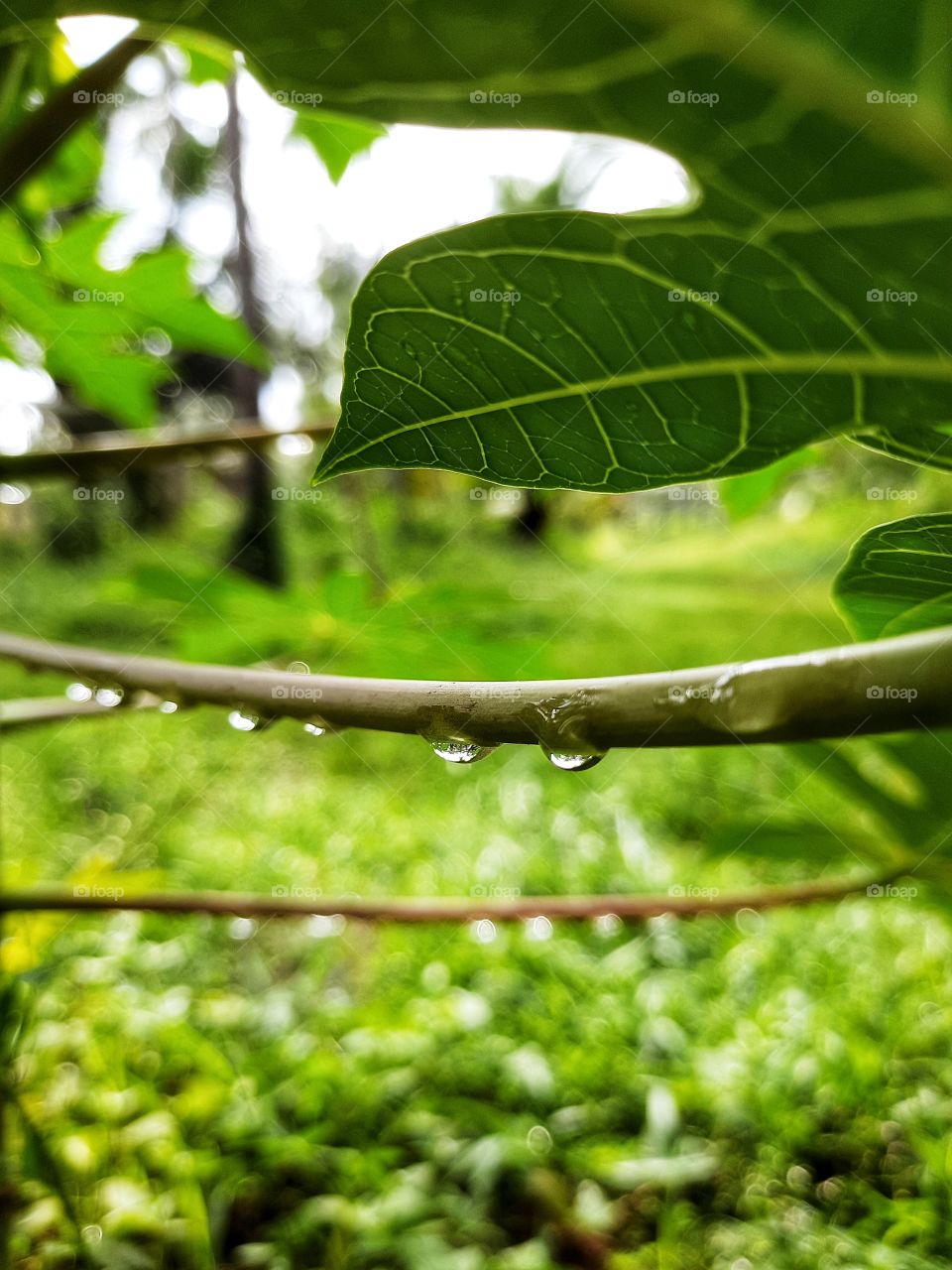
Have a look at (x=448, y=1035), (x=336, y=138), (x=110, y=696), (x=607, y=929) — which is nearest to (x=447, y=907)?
(x=110, y=696)

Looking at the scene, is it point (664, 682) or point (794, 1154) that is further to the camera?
point (794, 1154)

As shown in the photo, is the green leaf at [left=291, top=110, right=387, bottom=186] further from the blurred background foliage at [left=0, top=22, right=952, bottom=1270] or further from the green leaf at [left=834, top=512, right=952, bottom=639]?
the green leaf at [left=834, top=512, right=952, bottom=639]

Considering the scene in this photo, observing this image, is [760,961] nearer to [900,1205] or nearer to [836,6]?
[900,1205]

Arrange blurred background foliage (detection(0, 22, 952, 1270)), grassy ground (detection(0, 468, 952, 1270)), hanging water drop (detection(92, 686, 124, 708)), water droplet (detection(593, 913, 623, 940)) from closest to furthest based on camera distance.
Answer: hanging water drop (detection(92, 686, 124, 708))
blurred background foliage (detection(0, 22, 952, 1270))
grassy ground (detection(0, 468, 952, 1270))
water droplet (detection(593, 913, 623, 940))

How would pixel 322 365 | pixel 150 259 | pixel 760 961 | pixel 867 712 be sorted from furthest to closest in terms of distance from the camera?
pixel 322 365 → pixel 760 961 → pixel 150 259 → pixel 867 712

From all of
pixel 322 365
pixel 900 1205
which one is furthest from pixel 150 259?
pixel 322 365

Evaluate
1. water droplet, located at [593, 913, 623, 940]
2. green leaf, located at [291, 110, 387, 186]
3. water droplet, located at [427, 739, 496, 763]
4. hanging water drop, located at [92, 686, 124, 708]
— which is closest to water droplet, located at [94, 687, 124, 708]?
hanging water drop, located at [92, 686, 124, 708]

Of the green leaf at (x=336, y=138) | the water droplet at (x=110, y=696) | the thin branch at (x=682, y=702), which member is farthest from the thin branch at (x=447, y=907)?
the green leaf at (x=336, y=138)
